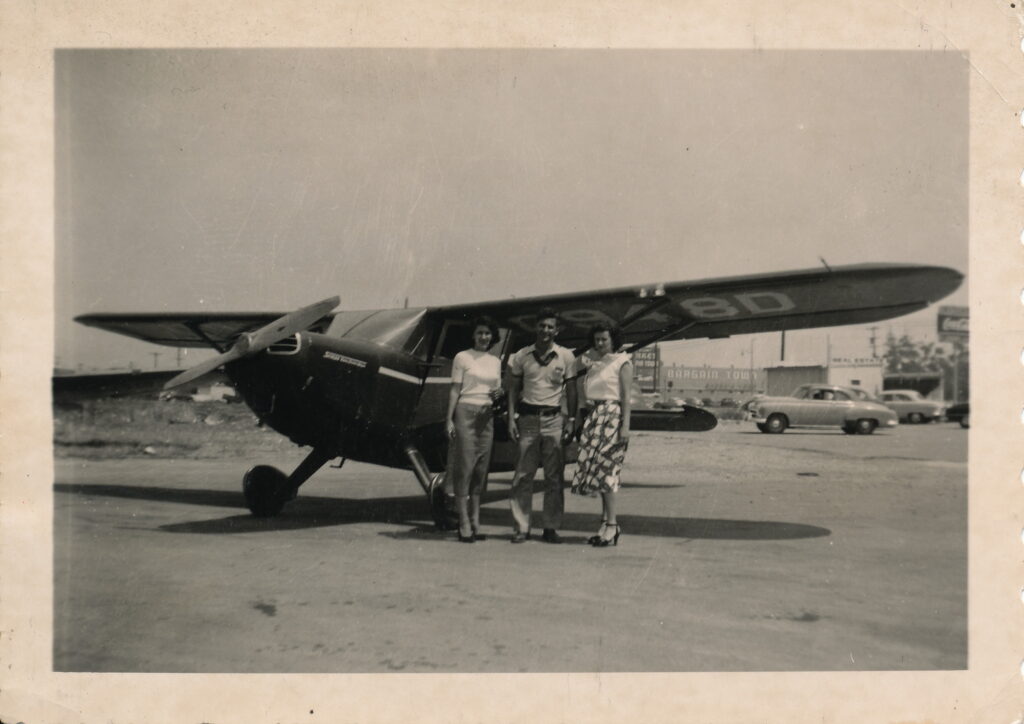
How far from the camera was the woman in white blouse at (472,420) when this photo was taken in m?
6.58

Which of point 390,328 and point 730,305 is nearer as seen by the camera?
point 730,305

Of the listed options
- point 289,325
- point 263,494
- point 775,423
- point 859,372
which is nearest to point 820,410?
point 775,423

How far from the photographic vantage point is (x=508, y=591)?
4836 mm

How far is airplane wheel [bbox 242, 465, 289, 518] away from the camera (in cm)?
793

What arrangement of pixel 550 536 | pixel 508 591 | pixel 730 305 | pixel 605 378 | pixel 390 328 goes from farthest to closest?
pixel 390 328 < pixel 730 305 < pixel 550 536 < pixel 605 378 < pixel 508 591

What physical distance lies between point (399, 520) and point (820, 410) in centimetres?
2160

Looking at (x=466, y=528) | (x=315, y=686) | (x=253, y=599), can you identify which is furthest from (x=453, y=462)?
(x=315, y=686)

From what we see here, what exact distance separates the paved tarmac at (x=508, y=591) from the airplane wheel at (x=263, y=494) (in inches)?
11.0

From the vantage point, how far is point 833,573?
5.25 m

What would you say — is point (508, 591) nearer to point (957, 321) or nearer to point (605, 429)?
point (605, 429)

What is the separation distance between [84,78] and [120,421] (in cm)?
1882

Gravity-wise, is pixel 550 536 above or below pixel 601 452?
below

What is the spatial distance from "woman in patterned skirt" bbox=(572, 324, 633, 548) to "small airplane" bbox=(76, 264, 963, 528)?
0.93m

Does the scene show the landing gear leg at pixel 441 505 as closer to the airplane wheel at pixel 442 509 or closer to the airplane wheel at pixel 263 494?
the airplane wheel at pixel 442 509
